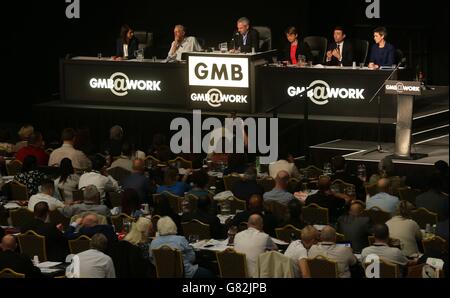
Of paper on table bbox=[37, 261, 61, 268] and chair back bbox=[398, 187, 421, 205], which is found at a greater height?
chair back bbox=[398, 187, 421, 205]

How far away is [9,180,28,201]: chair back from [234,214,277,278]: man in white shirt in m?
4.35

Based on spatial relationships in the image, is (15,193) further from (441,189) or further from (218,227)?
(441,189)

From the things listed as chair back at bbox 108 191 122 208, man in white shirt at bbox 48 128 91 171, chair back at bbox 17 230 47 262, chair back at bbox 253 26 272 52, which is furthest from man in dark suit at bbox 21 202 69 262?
chair back at bbox 253 26 272 52

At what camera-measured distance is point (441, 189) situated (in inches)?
587

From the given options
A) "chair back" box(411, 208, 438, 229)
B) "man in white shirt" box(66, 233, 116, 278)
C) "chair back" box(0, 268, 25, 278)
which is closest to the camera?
"chair back" box(0, 268, 25, 278)

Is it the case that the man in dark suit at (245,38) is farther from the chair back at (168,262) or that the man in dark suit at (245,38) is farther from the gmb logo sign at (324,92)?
the chair back at (168,262)

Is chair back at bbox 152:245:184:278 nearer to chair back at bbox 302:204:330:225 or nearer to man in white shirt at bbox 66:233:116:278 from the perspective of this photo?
man in white shirt at bbox 66:233:116:278

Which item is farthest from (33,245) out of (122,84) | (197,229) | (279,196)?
(122,84)

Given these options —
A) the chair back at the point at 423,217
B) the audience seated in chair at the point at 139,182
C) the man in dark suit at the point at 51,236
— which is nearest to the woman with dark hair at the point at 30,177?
the audience seated in chair at the point at 139,182

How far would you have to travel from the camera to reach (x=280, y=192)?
15156 millimetres

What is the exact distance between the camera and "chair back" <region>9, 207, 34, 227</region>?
1440 cm

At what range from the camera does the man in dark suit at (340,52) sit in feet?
67.6

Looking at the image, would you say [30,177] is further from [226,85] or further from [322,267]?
[322,267]

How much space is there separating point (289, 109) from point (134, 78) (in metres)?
3.01
